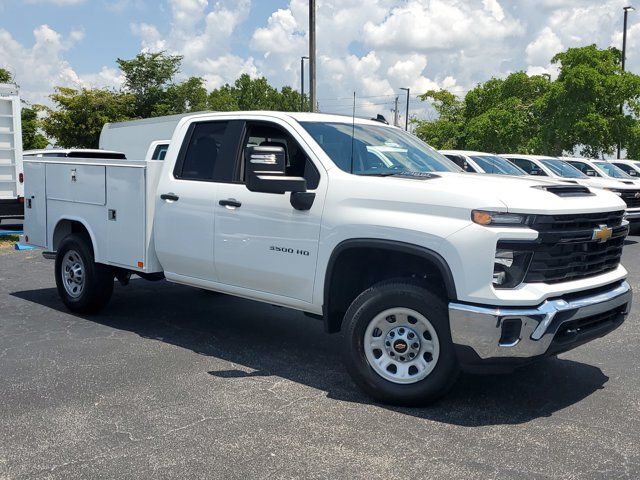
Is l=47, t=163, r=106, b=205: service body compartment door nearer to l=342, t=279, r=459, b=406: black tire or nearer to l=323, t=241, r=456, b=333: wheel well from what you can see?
l=323, t=241, r=456, b=333: wheel well

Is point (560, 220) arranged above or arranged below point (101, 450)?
above

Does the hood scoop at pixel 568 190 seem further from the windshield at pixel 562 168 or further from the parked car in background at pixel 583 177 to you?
the windshield at pixel 562 168

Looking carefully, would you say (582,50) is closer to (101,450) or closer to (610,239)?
(610,239)

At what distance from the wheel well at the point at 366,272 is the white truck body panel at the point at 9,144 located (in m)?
10.6

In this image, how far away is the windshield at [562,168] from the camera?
1576 centimetres

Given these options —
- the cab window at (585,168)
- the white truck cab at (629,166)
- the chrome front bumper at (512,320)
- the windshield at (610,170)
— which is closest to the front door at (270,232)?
the chrome front bumper at (512,320)

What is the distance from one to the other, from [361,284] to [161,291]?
172 inches

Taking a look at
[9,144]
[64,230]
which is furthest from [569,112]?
[64,230]

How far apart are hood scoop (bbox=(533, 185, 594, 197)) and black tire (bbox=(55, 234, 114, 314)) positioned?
451cm

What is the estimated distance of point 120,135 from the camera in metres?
24.0

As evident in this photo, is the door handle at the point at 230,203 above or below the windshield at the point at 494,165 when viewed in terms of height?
below

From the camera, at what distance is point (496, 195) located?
436 centimetres

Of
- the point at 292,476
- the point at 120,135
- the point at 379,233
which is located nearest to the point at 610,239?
the point at 379,233

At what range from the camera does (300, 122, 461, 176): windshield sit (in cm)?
532
